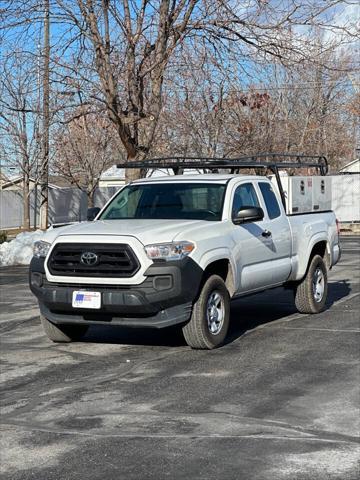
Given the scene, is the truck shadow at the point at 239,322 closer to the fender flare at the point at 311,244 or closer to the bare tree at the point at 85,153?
the fender flare at the point at 311,244

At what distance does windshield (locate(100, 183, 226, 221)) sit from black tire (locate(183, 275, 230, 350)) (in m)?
0.90

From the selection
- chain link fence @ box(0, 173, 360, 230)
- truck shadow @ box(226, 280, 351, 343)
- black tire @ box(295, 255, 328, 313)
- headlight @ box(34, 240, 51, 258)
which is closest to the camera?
headlight @ box(34, 240, 51, 258)

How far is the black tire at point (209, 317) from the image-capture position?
9.03 m

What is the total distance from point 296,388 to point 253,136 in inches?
954

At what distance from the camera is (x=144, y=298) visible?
859 centimetres

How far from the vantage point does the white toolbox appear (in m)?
11.6

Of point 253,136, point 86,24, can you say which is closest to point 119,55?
point 86,24

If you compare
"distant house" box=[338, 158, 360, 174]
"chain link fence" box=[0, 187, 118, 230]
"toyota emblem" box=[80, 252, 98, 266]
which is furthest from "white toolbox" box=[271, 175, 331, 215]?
"distant house" box=[338, 158, 360, 174]

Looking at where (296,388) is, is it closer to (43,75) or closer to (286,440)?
(286,440)

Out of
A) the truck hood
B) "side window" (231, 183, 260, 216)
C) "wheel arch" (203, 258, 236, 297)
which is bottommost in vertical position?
"wheel arch" (203, 258, 236, 297)

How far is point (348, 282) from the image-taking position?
16203mm

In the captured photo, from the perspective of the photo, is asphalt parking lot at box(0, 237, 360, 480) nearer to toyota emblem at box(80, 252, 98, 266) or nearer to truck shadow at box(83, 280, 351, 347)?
truck shadow at box(83, 280, 351, 347)

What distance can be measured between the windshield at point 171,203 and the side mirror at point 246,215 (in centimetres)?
21

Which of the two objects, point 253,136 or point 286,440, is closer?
point 286,440
